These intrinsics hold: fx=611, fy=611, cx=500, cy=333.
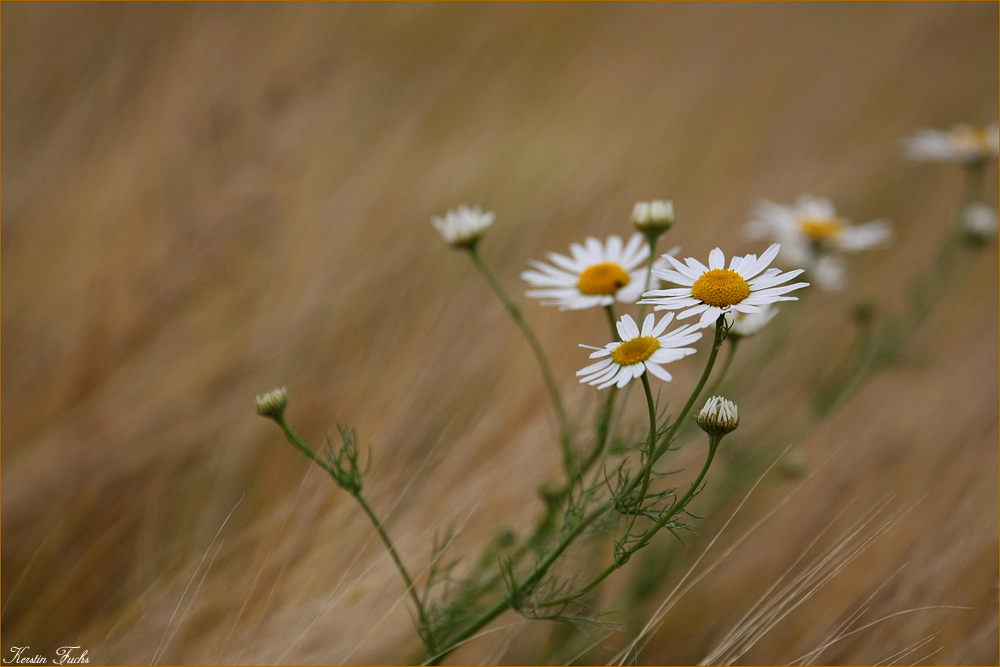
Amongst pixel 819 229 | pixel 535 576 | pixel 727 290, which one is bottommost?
pixel 535 576

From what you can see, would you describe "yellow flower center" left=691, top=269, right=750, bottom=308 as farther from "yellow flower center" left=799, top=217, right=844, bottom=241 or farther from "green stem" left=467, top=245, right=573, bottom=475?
"yellow flower center" left=799, top=217, right=844, bottom=241

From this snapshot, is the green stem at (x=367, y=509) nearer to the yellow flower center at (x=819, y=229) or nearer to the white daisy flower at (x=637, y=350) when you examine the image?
the white daisy flower at (x=637, y=350)

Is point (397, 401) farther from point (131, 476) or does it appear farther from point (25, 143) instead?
point (25, 143)

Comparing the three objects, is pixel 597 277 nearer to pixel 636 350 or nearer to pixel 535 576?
pixel 636 350

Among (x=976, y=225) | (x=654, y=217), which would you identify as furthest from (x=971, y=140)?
(x=654, y=217)

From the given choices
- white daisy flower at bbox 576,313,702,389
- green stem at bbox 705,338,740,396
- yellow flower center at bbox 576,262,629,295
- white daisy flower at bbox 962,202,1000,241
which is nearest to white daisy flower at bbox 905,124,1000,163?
white daisy flower at bbox 962,202,1000,241

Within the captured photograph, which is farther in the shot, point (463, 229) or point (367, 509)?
point (463, 229)

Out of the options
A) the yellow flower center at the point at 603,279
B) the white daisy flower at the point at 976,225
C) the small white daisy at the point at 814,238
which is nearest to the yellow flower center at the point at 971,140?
the white daisy flower at the point at 976,225
